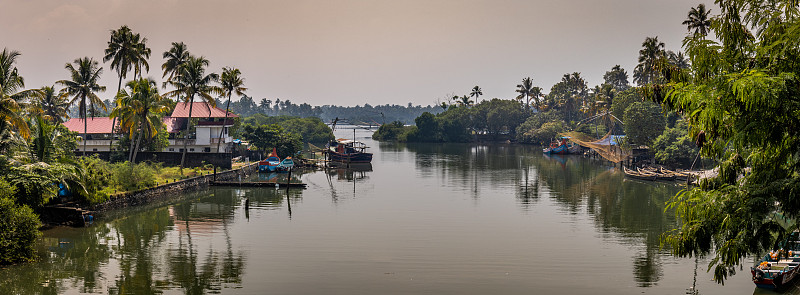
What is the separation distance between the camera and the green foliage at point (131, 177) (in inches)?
1932

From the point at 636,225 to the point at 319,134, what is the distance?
4756 inches

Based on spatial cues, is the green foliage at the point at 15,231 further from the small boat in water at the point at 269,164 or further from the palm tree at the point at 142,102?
the small boat in water at the point at 269,164

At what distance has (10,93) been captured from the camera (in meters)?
35.5

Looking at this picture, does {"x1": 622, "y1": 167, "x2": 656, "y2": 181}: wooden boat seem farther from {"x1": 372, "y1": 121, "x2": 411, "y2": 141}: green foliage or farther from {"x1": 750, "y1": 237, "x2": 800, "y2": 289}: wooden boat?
{"x1": 372, "y1": 121, "x2": 411, "y2": 141}: green foliage

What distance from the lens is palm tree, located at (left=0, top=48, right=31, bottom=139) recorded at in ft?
110

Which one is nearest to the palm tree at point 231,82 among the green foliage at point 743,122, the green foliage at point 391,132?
the green foliage at point 743,122

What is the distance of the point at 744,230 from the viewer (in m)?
12.8

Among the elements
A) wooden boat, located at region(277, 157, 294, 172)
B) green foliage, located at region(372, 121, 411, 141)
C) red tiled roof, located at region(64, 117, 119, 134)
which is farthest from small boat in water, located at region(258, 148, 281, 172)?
green foliage, located at region(372, 121, 411, 141)

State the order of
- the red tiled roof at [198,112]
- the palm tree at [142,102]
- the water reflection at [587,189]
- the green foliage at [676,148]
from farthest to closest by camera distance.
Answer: the red tiled roof at [198,112] < the green foliage at [676,148] < the palm tree at [142,102] < the water reflection at [587,189]

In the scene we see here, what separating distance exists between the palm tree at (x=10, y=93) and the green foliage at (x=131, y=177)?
13.7 metres

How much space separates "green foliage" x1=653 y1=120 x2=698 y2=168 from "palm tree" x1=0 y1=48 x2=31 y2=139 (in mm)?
67326

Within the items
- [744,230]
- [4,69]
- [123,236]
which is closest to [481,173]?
[123,236]

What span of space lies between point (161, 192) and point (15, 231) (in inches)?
999

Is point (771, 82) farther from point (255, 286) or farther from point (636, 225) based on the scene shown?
point (636, 225)
